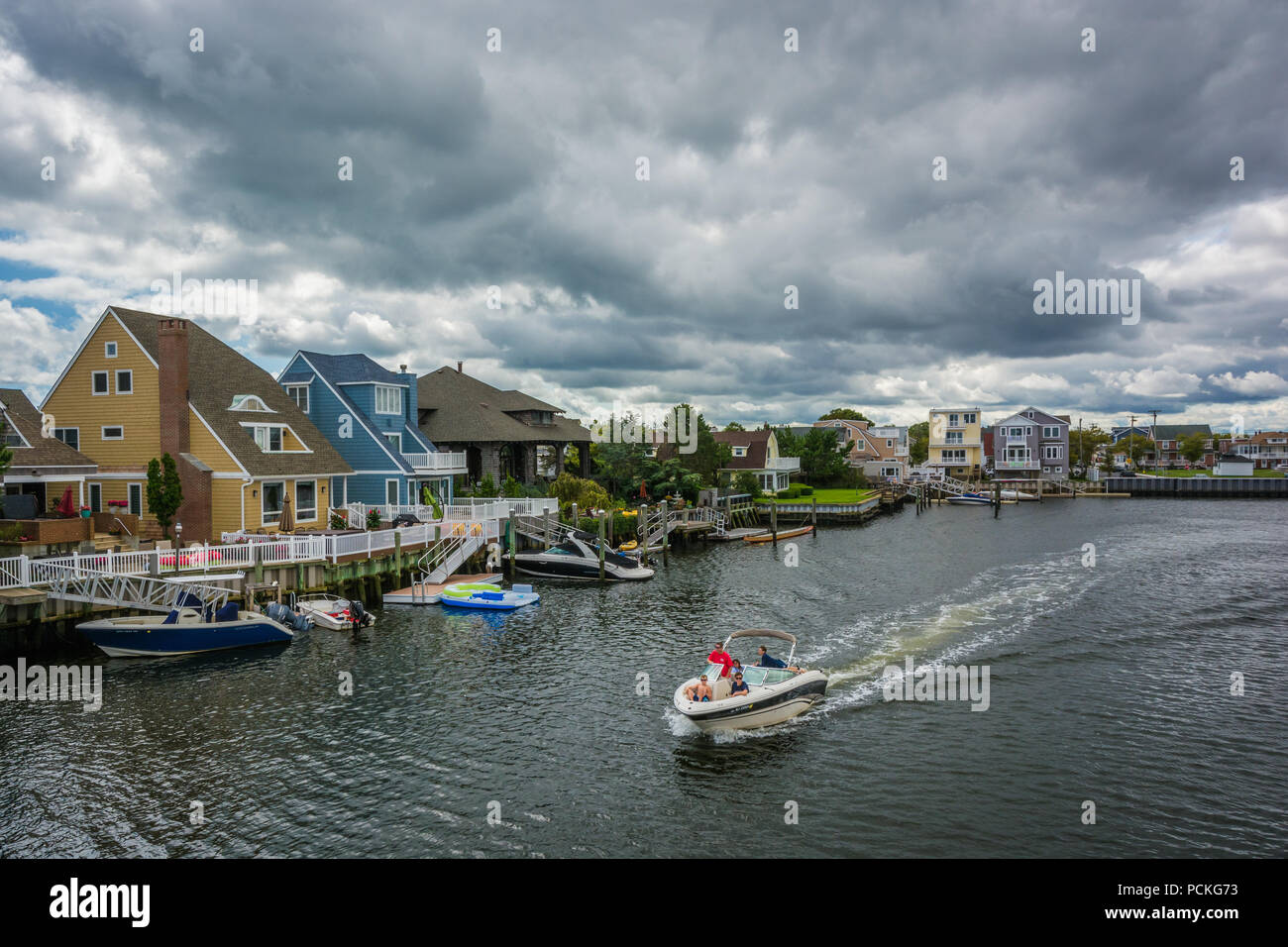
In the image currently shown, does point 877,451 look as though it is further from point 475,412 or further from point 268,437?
point 268,437

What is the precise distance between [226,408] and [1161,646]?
150 feet

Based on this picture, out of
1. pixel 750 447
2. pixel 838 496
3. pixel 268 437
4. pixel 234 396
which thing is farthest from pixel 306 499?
pixel 838 496

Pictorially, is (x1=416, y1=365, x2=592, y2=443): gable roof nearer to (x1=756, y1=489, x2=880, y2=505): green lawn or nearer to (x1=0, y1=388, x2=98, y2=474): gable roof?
(x1=0, y1=388, x2=98, y2=474): gable roof

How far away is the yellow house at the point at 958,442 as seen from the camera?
422 feet

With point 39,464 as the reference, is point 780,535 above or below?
below

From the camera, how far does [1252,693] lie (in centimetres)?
2498

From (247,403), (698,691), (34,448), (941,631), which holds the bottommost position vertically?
(941,631)

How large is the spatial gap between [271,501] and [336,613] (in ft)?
40.2

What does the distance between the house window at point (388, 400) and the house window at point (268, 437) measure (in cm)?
862

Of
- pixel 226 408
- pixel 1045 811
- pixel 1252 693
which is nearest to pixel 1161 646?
pixel 1252 693

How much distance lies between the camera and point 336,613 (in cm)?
3275
